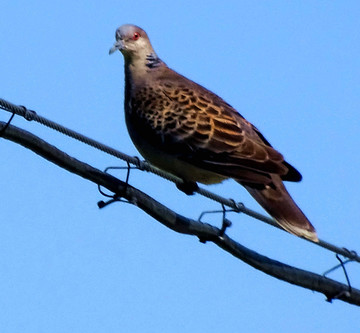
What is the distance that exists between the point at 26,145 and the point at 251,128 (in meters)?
2.40

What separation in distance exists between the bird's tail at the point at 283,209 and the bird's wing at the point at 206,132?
0.23 feet

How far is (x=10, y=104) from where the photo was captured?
367cm

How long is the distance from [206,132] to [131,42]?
41.7 inches

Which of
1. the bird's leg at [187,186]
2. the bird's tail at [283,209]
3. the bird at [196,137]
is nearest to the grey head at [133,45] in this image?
the bird at [196,137]

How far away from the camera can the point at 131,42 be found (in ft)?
20.6

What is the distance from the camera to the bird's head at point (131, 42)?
6242mm

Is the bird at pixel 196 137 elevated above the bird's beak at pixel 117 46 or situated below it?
below

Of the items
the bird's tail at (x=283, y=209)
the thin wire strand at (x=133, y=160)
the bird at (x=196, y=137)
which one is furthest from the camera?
the bird at (x=196, y=137)

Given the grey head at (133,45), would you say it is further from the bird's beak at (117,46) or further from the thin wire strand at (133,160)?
the thin wire strand at (133,160)

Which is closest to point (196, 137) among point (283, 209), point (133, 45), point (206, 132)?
point (206, 132)

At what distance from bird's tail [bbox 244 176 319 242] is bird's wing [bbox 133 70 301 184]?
0.23 feet

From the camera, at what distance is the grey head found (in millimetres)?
6246

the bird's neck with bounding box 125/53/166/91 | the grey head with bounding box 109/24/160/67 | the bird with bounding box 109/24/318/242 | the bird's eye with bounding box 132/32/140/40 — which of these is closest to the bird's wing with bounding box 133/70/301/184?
the bird with bounding box 109/24/318/242

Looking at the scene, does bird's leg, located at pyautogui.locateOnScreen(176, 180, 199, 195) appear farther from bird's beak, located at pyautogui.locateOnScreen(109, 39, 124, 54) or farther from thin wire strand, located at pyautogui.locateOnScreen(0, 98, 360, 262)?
bird's beak, located at pyautogui.locateOnScreen(109, 39, 124, 54)
